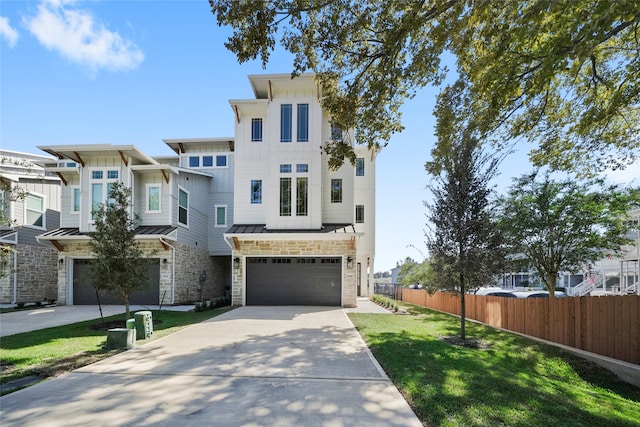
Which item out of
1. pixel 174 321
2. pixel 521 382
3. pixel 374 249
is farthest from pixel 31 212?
pixel 521 382

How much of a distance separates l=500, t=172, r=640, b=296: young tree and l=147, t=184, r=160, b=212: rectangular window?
1613 cm

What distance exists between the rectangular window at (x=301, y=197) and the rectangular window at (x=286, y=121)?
85.3 inches

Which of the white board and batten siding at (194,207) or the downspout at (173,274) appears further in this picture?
the white board and batten siding at (194,207)

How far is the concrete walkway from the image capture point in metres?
11.6

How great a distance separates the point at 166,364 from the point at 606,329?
34.1 ft

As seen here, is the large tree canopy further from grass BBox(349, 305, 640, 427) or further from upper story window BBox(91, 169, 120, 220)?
upper story window BBox(91, 169, 120, 220)

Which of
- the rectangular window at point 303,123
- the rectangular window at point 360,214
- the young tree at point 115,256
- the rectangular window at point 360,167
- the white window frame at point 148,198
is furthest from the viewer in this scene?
the rectangular window at point 360,167

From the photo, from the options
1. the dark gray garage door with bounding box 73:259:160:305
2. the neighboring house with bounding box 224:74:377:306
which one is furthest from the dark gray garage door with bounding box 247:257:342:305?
the dark gray garage door with bounding box 73:259:160:305

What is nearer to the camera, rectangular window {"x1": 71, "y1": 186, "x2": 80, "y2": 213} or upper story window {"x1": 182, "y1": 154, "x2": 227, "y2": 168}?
rectangular window {"x1": 71, "y1": 186, "x2": 80, "y2": 213}

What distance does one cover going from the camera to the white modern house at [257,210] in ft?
57.4

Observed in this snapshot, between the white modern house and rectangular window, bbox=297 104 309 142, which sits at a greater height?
rectangular window, bbox=297 104 309 142

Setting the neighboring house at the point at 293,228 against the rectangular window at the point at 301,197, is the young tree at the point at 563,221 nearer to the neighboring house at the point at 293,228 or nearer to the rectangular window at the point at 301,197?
the neighboring house at the point at 293,228

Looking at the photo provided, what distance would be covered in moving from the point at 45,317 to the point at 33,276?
7.37m

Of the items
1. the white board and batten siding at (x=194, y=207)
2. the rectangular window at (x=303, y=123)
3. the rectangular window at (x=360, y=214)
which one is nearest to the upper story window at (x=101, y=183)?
the white board and batten siding at (x=194, y=207)
